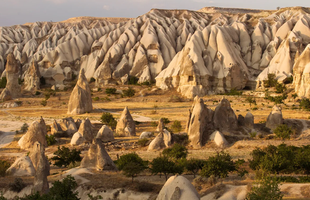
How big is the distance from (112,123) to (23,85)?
41293 millimetres

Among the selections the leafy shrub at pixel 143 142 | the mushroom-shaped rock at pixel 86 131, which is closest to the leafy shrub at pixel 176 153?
the leafy shrub at pixel 143 142

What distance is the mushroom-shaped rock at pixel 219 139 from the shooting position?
755 inches

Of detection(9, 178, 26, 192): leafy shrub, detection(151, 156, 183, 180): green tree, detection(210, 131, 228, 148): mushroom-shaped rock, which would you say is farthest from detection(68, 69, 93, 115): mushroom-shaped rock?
detection(151, 156, 183, 180): green tree

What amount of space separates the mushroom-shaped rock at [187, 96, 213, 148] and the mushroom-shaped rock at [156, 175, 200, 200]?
10284 millimetres

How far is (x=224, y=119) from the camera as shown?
2188 cm

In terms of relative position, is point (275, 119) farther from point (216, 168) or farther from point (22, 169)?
point (22, 169)

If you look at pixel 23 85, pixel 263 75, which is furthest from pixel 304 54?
pixel 23 85

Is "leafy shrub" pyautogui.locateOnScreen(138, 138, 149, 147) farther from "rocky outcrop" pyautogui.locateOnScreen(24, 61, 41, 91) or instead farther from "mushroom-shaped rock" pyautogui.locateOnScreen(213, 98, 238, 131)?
"rocky outcrop" pyautogui.locateOnScreen(24, 61, 41, 91)

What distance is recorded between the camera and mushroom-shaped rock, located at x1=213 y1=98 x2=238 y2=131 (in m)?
21.6

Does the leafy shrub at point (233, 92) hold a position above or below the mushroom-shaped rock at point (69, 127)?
below

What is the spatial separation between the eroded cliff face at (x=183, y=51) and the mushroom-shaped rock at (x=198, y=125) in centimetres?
2353

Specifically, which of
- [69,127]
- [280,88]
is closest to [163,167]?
[69,127]

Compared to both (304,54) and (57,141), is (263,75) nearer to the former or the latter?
(304,54)

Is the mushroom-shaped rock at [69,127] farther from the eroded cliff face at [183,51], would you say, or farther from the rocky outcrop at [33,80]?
the rocky outcrop at [33,80]
